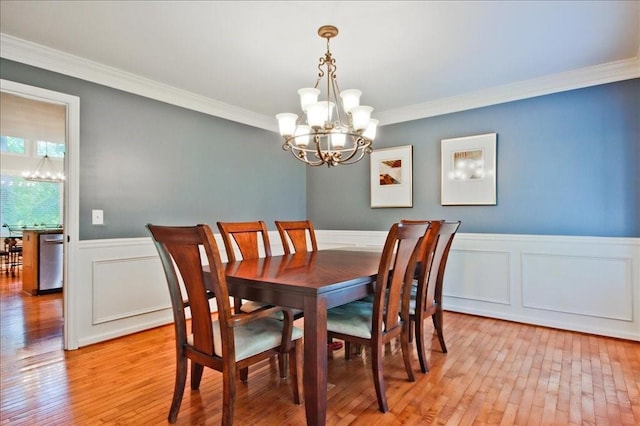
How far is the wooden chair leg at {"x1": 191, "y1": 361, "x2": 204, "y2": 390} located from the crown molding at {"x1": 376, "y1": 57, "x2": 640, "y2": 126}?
3.30 metres

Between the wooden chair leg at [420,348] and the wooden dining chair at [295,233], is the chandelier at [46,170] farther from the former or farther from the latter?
the wooden chair leg at [420,348]

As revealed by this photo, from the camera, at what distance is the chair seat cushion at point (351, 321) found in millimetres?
1864

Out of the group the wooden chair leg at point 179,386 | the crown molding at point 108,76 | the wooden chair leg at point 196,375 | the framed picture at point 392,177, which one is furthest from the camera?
the framed picture at point 392,177

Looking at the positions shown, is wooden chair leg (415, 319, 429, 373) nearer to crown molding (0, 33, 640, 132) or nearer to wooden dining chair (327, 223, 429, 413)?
wooden dining chair (327, 223, 429, 413)

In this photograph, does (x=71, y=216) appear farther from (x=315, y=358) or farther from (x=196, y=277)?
(x=315, y=358)

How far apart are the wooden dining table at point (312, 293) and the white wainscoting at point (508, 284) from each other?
1.62 meters

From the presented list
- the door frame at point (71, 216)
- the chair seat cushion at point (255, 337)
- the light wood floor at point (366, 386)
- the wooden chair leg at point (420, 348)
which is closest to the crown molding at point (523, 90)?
the light wood floor at point (366, 386)

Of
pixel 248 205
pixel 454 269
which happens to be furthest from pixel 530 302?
pixel 248 205

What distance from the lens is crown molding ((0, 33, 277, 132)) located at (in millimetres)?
2473

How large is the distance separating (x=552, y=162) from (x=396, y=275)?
7.66 feet

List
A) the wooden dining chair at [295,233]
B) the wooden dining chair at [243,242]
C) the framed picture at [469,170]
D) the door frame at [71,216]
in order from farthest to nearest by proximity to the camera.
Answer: the framed picture at [469,170], the wooden dining chair at [295,233], the door frame at [71,216], the wooden dining chair at [243,242]

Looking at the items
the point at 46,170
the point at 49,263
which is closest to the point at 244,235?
the point at 49,263

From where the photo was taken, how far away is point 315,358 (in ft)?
4.76

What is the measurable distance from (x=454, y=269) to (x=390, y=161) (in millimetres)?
1455
